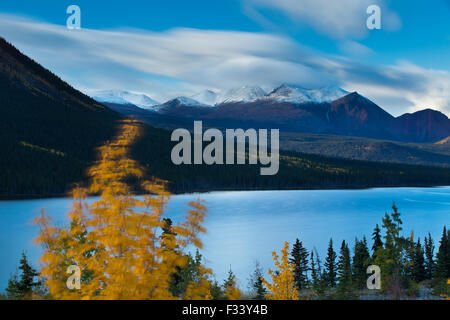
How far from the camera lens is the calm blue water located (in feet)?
162

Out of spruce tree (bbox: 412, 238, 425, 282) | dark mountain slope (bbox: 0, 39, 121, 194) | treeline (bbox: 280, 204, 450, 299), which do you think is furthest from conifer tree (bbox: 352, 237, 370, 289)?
dark mountain slope (bbox: 0, 39, 121, 194)

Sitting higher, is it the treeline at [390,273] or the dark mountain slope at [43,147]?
the dark mountain slope at [43,147]

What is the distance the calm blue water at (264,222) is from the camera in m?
49.4

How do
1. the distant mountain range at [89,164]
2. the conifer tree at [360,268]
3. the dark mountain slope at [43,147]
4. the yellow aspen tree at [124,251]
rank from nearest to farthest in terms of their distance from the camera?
the yellow aspen tree at [124,251] → the conifer tree at [360,268] → the dark mountain slope at [43,147] → the distant mountain range at [89,164]

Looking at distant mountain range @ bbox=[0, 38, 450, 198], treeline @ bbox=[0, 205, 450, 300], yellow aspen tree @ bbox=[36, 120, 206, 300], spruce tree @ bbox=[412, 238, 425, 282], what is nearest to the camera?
yellow aspen tree @ bbox=[36, 120, 206, 300]

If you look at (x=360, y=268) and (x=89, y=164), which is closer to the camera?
(x=360, y=268)

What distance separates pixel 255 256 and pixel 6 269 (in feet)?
82.9

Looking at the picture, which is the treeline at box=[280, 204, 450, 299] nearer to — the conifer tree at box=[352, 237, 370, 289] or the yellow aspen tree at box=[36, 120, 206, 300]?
the conifer tree at box=[352, 237, 370, 289]

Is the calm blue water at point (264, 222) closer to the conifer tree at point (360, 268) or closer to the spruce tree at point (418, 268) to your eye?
the conifer tree at point (360, 268)

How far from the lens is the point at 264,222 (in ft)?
265

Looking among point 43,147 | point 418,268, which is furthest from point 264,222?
point 43,147

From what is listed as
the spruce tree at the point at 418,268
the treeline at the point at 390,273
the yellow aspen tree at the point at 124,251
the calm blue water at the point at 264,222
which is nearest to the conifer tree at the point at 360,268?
the treeline at the point at 390,273

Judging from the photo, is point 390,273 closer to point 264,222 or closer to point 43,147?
point 264,222
